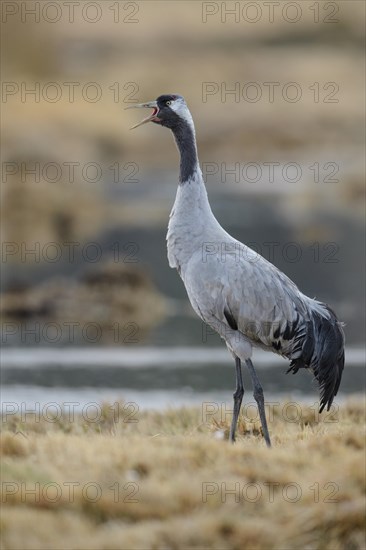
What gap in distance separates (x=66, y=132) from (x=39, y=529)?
1759 inches

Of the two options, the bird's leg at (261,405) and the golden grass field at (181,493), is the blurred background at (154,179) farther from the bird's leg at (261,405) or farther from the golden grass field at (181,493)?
the golden grass field at (181,493)

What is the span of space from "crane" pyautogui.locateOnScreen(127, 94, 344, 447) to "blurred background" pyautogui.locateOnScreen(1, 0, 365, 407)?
3.47 metres

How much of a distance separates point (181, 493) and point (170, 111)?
11.9ft

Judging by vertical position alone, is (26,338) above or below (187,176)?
below

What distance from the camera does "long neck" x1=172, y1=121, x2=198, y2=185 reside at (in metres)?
10.2

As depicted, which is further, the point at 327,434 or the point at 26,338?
the point at 26,338

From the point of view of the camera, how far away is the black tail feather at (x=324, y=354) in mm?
9852

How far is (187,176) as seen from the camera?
33.3 ft

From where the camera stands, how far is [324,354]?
32.5 feet

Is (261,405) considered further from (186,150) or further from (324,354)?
(186,150)

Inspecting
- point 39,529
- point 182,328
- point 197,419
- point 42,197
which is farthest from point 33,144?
point 39,529

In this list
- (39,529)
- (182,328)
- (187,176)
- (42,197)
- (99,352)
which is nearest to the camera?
(39,529)

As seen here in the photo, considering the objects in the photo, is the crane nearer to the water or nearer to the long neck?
the long neck

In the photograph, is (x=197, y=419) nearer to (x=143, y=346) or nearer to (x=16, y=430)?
(x=16, y=430)
